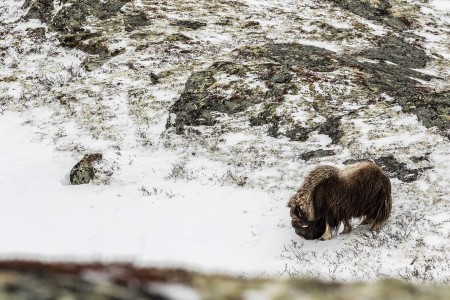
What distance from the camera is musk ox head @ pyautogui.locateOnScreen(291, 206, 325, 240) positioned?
31.6 ft

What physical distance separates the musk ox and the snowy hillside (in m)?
0.31

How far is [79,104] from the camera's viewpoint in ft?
57.7

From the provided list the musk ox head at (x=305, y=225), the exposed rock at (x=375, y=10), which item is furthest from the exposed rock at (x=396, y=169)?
the exposed rock at (x=375, y=10)

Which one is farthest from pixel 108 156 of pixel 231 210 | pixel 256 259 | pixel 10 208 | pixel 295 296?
pixel 295 296

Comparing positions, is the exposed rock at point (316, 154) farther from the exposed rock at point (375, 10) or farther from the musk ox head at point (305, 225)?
the exposed rock at point (375, 10)

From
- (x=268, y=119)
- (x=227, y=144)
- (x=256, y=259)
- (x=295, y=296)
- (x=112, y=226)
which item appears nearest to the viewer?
(x=295, y=296)

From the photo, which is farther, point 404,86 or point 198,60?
point 198,60

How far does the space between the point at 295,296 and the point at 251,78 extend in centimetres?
1603

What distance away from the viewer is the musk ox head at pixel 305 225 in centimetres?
963

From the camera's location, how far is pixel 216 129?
15.6 meters

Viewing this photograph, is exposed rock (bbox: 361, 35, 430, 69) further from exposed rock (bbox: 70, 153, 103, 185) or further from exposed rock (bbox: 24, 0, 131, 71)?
exposed rock (bbox: 70, 153, 103, 185)

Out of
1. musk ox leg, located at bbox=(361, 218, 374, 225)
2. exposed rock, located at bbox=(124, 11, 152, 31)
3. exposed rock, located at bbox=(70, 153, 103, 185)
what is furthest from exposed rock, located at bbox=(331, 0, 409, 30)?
exposed rock, located at bbox=(70, 153, 103, 185)

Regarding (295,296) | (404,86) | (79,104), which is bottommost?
(79,104)

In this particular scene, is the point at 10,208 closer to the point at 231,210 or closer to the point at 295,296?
the point at 231,210
